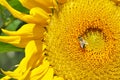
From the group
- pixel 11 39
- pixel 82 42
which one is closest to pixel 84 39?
pixel 82 42

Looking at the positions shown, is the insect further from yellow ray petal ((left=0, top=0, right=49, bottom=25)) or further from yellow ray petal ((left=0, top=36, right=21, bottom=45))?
yellow ray petal ((left=0, top=36, right=21, bottom=45))

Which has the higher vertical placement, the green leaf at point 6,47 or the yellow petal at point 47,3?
the yellow petal at point 47,3

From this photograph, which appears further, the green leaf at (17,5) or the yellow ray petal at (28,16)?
the green leaf at (17,5)

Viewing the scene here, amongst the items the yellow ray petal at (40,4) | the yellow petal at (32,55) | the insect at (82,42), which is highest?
the yellow ray petal at (40,4)

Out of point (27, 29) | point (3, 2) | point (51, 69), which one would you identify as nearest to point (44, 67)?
point (51, 69)

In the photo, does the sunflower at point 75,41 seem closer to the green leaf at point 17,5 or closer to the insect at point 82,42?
the insect at point 82,42

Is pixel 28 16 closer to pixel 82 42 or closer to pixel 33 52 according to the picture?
pixel 33 52

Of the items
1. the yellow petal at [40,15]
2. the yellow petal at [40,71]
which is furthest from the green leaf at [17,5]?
the yellow petal at [40,71]
